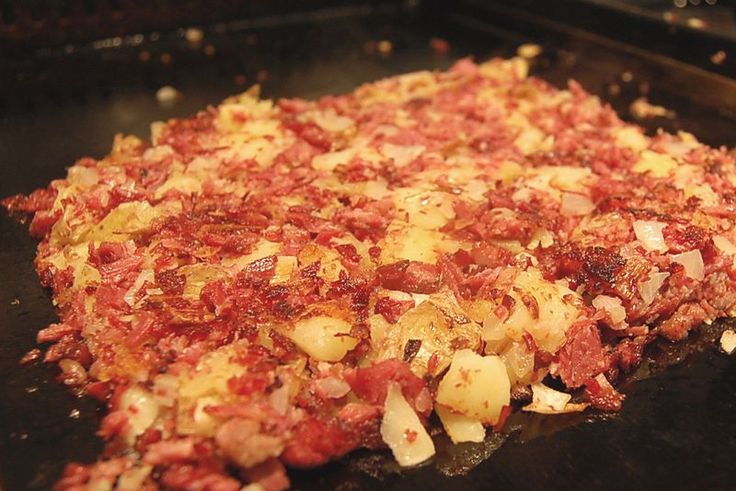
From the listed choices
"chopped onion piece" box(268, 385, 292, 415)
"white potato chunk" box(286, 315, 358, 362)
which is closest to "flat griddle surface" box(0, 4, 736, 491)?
"chopped onion piece" box(268, 385, 292, 415)

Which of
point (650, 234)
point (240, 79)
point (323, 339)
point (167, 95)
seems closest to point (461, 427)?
point (323, 339)

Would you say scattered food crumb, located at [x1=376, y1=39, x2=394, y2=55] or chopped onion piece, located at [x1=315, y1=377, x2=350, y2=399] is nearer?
chopped onion piece, located at [x1=315, y1=377, x2=350, y2=399]

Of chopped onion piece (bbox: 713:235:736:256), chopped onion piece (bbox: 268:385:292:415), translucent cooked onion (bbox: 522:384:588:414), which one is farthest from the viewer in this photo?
chopped onion piece (bbox: 713:235:736:256)

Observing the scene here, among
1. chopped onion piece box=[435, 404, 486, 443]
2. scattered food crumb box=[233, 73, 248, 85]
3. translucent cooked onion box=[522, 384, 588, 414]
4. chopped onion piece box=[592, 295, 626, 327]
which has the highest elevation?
scattered food crumb box=[233, 73, 248, 85]

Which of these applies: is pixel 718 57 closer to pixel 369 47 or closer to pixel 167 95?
pixel 369 47

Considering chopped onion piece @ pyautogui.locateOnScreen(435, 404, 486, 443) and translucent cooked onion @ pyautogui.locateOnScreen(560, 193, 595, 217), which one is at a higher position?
translucent cooked onion @ pyautogui.locateOnScreen(560, 193, 595, 217)

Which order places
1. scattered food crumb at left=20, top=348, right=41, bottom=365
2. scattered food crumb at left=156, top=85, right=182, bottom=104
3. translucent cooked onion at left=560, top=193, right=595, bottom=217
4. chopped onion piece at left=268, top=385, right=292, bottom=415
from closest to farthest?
chopped onion piece at left=268, top=385, right=292, bottom=415 < scattered food crumb at left=20, top=348, right=41, bottom=365 < translucent cooked onion at left=560, top=193, right=595, bottom=217 < scattered food crumb at left=156, top=85, right=182, bottom=104

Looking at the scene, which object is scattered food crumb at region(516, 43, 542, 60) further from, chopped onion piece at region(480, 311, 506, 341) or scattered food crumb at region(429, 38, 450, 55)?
chopped onion piece at region(480, 311, 506, 341)
